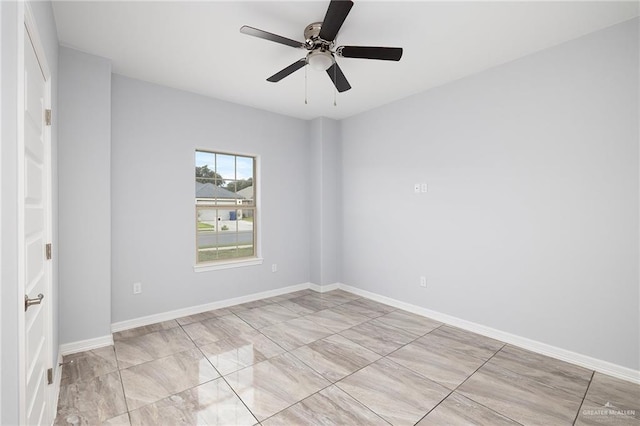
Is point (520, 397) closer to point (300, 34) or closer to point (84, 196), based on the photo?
point (300, 34)

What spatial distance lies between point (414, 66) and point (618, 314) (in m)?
2.86

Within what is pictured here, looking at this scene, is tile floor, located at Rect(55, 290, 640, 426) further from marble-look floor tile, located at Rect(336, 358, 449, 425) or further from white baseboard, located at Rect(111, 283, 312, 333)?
white baseboard, located at Rect(111, 283, 312, 333)

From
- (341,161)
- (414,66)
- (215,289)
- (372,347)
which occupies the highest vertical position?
(414,66)

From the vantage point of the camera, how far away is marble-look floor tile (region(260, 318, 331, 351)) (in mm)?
3094

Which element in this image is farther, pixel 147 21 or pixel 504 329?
pixel 504 329

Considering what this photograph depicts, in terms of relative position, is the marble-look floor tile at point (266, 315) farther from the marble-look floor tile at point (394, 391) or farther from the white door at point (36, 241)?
the white door at point (36, 241)

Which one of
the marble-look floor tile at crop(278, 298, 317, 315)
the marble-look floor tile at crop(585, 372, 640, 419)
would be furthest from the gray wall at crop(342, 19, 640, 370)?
the marble-look floor tile at crop(278, 298, 317, 315)

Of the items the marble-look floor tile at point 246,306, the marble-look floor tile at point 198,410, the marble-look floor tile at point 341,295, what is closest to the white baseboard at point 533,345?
the marble-look floor tile at point 341,295

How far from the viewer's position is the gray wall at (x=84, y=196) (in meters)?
2.75

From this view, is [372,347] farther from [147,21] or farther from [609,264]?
[147,21]

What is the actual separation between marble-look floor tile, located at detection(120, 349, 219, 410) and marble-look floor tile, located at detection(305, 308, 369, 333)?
1.38 metres

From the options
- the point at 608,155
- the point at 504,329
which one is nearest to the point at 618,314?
the point at 504,329

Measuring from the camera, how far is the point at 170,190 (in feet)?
12.1

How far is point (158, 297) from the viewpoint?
3.60 metres
